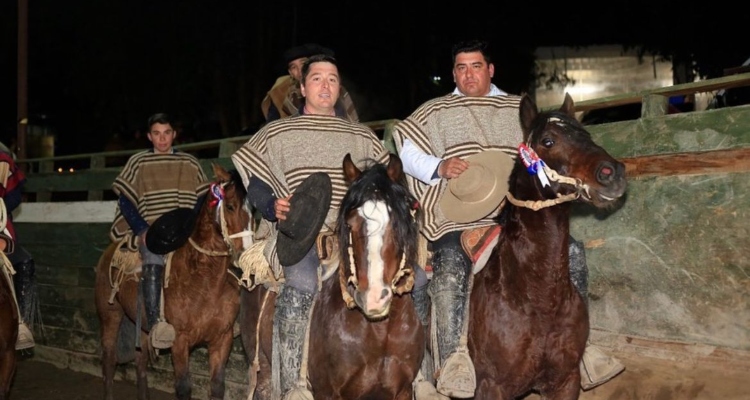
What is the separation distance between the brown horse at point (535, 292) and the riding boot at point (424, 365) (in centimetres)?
28

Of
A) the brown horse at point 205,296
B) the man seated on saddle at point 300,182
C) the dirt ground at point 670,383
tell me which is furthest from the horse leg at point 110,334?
the dirt ground at point 670,383

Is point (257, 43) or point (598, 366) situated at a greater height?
point (257, 43)

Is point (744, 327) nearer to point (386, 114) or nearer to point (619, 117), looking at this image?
point (619, 117)

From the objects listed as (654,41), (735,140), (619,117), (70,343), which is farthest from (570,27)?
(735,140)

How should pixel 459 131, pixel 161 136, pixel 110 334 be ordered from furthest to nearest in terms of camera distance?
pixel 110 334, pixel 161 136, pixel 459 131

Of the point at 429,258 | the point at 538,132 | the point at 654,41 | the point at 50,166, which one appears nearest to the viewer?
the point at 538,132

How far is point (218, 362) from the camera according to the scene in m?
7.89

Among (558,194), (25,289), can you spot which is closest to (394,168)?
(558,194)

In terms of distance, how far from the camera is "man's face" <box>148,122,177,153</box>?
9031 mm

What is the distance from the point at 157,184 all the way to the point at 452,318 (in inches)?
189

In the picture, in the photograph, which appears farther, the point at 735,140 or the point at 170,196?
the point at 170,196

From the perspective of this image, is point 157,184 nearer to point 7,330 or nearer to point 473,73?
point 7,330

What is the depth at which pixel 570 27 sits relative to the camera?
22.3m

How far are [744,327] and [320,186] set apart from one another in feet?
9.96
